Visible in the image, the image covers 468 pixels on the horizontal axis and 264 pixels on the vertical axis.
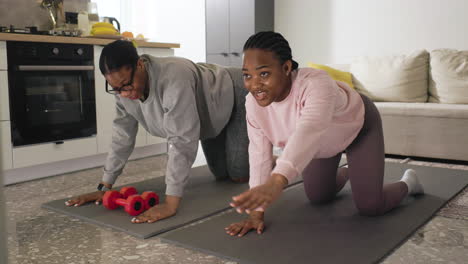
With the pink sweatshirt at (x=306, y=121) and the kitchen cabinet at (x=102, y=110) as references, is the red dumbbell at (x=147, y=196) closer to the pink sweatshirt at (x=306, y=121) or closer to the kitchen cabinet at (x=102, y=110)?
the pink sweatshirt at (x=306, y=121)

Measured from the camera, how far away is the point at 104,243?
189 centimetres

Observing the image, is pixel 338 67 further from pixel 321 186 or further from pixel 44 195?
pixel 44 195

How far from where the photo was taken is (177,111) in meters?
2.14

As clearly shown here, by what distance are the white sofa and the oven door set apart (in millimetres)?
2326

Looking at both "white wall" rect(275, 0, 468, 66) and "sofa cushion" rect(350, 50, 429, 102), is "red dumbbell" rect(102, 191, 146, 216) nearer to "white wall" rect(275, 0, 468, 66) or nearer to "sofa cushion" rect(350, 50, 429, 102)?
"sofa cushion" rect(350, 50, 429, 102)

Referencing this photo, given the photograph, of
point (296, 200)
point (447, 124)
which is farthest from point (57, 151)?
point (447, 124)

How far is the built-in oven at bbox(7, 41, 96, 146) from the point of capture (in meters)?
2.99

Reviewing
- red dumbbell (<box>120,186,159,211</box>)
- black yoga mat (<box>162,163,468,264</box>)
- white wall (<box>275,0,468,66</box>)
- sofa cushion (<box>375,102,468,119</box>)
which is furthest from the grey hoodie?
white wall (<box>275,0,468,66</box>)

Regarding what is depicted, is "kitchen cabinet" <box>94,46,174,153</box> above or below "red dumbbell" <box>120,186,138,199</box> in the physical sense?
above

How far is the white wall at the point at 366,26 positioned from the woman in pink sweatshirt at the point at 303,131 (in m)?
2.90

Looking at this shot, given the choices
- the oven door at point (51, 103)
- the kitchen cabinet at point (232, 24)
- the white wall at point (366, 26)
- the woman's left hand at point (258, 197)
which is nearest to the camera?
the woman's left hand at point (258, 197)

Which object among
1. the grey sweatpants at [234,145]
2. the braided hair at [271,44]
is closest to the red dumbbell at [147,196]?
the grey sweatpants at [234,145]

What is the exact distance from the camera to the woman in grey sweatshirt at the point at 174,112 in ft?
6.87

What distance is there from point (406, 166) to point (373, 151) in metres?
1.54
